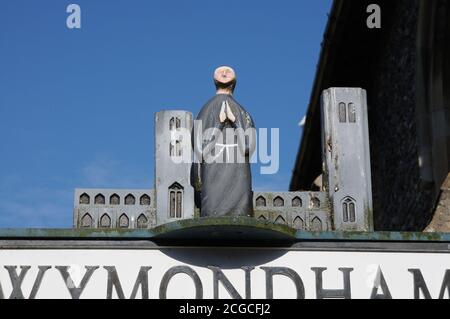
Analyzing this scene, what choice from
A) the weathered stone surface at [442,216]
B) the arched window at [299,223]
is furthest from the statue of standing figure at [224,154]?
the weathered stone surface at [442,216]

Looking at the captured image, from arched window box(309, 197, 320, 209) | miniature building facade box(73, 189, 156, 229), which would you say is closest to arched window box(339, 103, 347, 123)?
arched window box(309, 197, 320, 209)

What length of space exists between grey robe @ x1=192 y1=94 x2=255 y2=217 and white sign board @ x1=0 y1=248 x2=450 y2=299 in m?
0.57

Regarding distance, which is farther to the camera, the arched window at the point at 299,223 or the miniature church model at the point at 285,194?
the arched window at the point at 299,223

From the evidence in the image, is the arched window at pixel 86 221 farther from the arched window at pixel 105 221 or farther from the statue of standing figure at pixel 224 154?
the statue of standing figure at pixel 224 154

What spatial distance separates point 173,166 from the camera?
12.6 meters

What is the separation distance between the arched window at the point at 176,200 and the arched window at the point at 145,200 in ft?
0.96

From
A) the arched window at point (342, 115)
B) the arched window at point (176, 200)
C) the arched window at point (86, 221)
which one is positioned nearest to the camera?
the arched window at point (176, 200)

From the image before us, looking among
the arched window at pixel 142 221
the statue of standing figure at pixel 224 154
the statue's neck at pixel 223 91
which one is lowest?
the arched window at pixel 142 221

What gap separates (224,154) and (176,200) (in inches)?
28.2

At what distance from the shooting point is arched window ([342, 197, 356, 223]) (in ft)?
40.7

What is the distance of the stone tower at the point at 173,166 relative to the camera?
12500 millimetres

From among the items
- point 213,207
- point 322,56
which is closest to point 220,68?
point 213,207

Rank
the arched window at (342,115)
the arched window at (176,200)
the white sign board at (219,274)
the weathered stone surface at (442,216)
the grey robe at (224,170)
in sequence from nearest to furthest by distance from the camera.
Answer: the white sign board at (219,274)
the grey robe at (224,170)
the arched window at (176,200)
the arched window at (342,115)
the weathered stone surface at (442,216)
